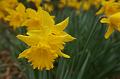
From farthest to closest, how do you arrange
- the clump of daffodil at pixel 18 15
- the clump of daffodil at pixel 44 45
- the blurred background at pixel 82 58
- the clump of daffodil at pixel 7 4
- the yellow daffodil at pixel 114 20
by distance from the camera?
the clump of daffodil at pixel 7 4 < the clump of daffodil at pixel 18 15 < the blurred background at pixel 82 58 < the yellow daffodil at pixel 114 20 < the clump of daffodil at pixel 44 45

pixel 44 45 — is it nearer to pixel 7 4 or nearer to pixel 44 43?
pixel 44 43

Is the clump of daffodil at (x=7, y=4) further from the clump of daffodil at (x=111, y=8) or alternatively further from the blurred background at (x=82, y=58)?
the clump of daffodil at (x=111, y=8)

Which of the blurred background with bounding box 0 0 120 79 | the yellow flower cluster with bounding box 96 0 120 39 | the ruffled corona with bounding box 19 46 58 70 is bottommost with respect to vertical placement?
→ the blurred background with bounding box 0 0 120 79

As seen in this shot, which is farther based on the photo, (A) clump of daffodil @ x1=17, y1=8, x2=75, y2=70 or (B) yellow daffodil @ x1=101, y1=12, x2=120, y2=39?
(B) yellow daffodil @ x1=101, y1=12, x2=120, y2=39

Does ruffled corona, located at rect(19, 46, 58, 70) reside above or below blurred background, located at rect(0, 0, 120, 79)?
above

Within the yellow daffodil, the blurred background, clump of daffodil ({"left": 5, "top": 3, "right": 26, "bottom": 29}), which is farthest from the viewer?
clump of daffodil ({"left": 5, "top": 3, "right": 26, "bottom": 29})

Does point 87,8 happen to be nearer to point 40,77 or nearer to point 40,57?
point 40,77

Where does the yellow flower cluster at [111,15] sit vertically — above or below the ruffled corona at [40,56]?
above

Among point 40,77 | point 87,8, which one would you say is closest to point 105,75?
point 40,77

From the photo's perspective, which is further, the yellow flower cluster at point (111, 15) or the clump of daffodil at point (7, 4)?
the clump of daffodil at point (7, 4)

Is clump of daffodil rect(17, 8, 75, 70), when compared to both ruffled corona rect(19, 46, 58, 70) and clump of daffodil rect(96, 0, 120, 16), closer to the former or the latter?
ruffled corona rect(19, 46, 58, 70)

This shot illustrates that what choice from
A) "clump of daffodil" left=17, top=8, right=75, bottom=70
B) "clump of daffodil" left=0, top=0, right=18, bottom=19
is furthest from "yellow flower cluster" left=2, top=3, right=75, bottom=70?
"clump of daffodil" left=0, top=0, right=18, bottom=19

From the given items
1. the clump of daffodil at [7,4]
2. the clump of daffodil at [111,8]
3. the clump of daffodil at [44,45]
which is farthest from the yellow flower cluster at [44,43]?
the clump of daffodil at [7,4]
